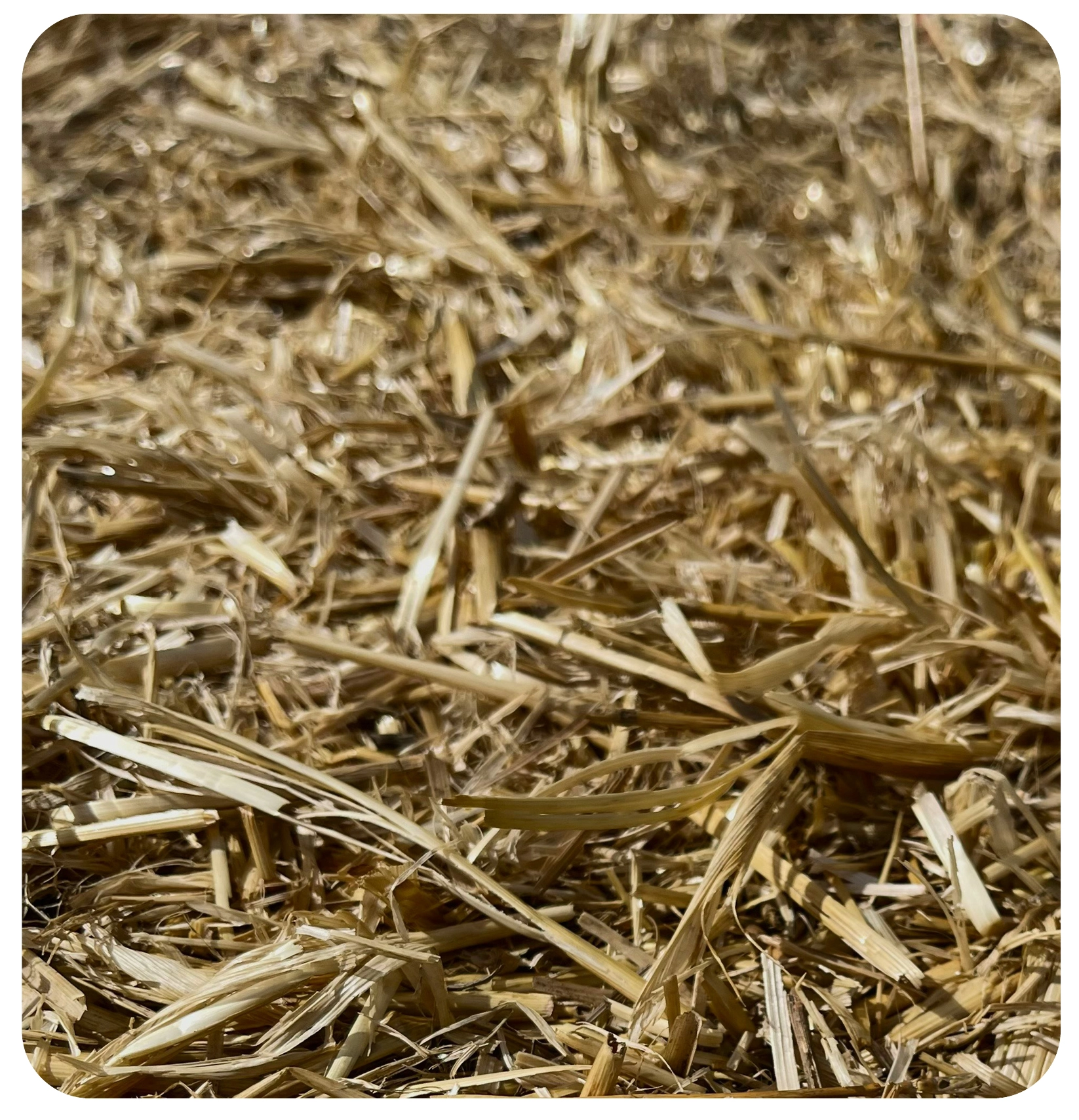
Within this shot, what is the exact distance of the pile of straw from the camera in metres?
0.65

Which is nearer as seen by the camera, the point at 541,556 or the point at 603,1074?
the point at 603,1074

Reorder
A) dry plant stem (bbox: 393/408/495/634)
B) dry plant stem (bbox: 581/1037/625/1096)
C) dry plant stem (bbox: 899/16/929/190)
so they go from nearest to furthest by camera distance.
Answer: dry plant stem (bbox: 581/1037/625/1096) < dry plant stem (bbox: 393/408/495/634) < dry plant stem (bbox: 899/16/929/190)

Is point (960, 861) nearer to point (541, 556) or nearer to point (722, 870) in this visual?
point (722, 870)

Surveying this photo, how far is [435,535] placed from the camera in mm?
880

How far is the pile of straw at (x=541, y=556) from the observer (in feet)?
2.13

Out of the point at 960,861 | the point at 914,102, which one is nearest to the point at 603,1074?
the point at 960,861

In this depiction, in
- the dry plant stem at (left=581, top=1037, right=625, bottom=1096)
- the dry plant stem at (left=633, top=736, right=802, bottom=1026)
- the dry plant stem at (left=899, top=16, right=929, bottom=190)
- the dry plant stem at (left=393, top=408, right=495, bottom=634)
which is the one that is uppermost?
the dry plant stem at (left=899, top=16, right=929, bottom=190)

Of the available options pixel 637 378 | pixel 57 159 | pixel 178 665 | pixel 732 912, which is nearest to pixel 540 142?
pixel 637 378

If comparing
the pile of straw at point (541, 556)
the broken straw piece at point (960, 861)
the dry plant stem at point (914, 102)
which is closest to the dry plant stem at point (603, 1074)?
the pile of straw at point (541, 556)

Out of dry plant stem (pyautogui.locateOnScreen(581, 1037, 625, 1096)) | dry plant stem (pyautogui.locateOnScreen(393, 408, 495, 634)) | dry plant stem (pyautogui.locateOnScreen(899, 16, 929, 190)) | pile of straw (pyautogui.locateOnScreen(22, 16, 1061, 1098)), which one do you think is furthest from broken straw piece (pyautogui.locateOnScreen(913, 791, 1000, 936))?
dry plant stem (pyautogui.locateOnScreen(899, 16, 929, 190))

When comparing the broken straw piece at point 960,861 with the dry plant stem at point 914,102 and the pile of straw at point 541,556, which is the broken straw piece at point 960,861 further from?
the dry plant stem at point 914,102

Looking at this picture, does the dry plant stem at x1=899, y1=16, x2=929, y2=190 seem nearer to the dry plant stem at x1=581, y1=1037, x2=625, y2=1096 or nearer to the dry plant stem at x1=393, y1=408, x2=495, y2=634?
the dry plant stem at x1=393, y1=408, x2=495, y2=634

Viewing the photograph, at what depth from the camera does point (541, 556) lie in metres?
0.87
